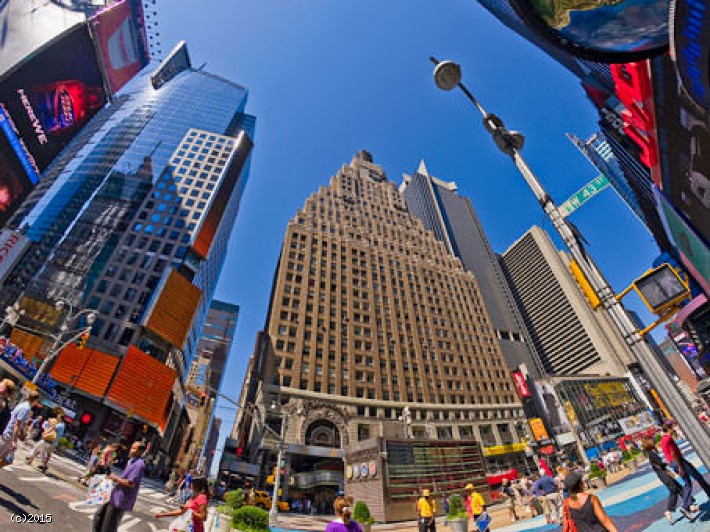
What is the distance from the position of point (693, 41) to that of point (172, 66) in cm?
14989

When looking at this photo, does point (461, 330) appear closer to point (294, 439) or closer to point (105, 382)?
point (294, 439)

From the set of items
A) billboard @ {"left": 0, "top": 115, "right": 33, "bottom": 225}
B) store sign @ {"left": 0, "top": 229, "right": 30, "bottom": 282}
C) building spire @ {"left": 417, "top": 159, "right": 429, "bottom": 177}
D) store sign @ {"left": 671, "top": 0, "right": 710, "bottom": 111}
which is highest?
building spire @ {"left": 417, "top": 159, "right": 429, "bottom": 177}

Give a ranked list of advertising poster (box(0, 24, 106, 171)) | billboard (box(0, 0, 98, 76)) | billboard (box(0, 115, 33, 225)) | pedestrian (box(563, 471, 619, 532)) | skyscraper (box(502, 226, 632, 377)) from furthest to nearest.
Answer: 1. skyscraper (box(502, 226, 632, 377))
2. advertising poster (box(0, 24, 106, 171))
3. billboard (box(0, 115, 33, 225))
4. billboard (box(0, 0, 98, 76))
5. pedestrian (box(563, 471, 619, 532))

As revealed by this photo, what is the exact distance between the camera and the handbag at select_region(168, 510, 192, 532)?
5.36m

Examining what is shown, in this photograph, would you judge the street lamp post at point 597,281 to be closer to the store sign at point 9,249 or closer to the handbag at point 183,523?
the handbag at point 183,523

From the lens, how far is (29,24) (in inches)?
1423

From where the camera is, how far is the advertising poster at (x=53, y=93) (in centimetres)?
3519

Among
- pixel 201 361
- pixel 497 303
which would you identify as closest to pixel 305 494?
pixel 201 361

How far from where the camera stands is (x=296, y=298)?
5447cm

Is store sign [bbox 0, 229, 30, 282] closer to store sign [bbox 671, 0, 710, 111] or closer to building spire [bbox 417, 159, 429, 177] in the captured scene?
store sign [bbox 671, 0, 710, 111]

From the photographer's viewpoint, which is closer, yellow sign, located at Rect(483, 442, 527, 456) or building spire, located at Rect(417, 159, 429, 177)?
yellow sign, located at Rect(483, 442, 527, 456)

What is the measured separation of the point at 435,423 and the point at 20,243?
184 ft

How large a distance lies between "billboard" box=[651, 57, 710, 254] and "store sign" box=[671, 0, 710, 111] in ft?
12.7

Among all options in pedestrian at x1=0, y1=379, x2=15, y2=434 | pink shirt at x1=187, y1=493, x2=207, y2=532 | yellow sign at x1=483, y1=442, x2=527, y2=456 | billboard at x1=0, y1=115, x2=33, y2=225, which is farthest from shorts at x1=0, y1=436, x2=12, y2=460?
yellow sign at x1=483, y1=442, x2=527, y2=456
